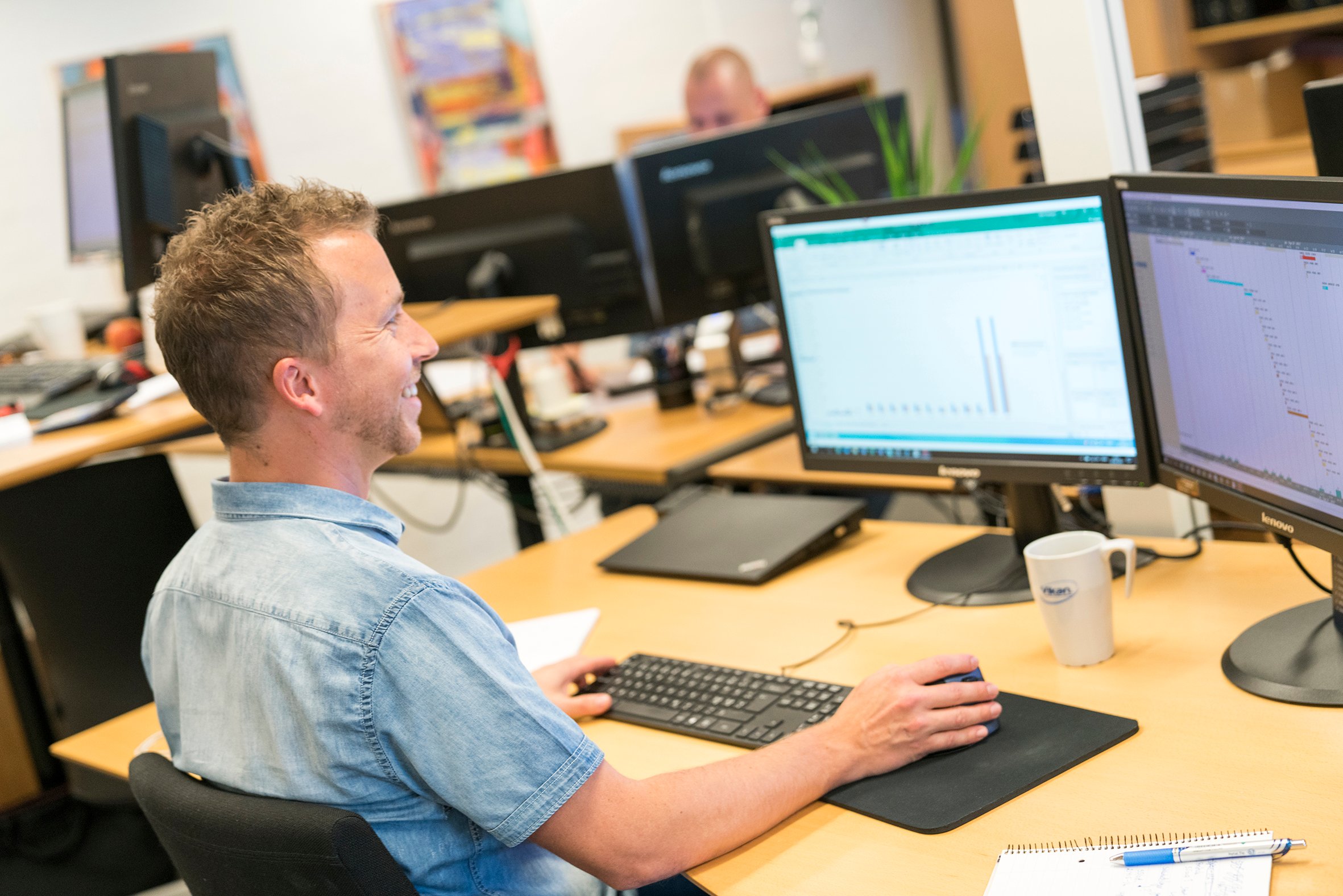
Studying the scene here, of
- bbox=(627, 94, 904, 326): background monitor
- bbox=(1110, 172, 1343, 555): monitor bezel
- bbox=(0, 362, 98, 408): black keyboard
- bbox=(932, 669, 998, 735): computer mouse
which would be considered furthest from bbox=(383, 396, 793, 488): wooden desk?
bbox=(932, 669, 998, 735): computer mouse

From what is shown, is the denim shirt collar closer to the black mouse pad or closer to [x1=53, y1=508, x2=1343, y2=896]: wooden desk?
[x1=53, y1=508, x2=1343, y2=896]: wooden desk

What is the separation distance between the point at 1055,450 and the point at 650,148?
4.63 ft

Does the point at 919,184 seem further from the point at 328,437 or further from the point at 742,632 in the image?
the point at 328,437

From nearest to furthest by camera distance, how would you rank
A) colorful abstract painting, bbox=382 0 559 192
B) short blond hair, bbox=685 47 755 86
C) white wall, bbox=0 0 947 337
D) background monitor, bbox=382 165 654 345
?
background monitor, bbox=382 165 654 345, short blond hair, bbox=685 47 755 86, white wall, bbox=0 0 947 337, colorful abstract painting, bbox=382 0 559 192

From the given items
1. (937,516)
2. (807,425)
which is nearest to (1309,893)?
(807,425)

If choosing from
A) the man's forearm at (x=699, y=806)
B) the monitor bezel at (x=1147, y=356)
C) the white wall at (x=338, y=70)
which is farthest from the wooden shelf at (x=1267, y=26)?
the man's forearm at (x=699, y=806)

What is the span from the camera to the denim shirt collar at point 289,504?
1131 millimetres

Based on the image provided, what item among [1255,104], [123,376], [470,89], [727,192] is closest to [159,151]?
[123,376]

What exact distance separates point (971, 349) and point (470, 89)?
4104 millimetres

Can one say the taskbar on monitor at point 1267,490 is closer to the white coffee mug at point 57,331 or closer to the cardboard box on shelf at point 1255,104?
the white coffee mug at point 57,331

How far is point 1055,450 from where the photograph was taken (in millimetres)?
1479

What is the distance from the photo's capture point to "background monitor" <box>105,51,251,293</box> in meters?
2.50

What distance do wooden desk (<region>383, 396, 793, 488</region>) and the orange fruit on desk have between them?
79 cm

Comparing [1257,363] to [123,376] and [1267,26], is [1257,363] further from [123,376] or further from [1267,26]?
[1267,26]
